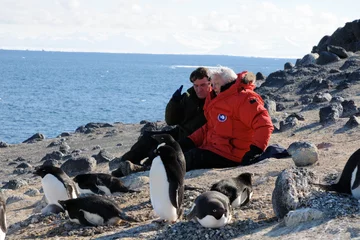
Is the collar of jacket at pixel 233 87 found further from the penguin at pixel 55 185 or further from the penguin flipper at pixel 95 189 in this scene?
the penguin at pixel 55 185

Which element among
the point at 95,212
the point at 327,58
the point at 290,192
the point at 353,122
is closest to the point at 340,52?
the point at 327,58

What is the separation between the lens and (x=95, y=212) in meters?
6.48

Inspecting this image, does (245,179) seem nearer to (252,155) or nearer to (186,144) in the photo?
(252,155)

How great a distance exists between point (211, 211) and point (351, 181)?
4.14ft

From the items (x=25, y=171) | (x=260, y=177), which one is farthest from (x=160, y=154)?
(x=25, y=171)

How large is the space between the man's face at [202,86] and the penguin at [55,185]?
215cm

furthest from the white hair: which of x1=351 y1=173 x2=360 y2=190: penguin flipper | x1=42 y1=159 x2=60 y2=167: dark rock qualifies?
x1=42 y1=159 x2=60 y2=167: dark rock

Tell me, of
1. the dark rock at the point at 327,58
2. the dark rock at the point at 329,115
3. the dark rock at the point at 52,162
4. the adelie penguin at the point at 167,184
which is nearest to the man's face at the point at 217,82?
the adelie penguin at the point at 167,184

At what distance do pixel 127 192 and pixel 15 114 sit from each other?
109 ft

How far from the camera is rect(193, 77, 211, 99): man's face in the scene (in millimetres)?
8781

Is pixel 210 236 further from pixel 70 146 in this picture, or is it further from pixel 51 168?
pixel 70 146

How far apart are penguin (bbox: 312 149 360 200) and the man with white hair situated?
214 centimetres

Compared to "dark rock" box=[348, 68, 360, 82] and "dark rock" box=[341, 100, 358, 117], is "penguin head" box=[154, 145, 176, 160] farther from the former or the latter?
"dark rock" box=[348, 68, 360, 82]

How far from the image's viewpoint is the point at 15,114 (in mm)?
40156
